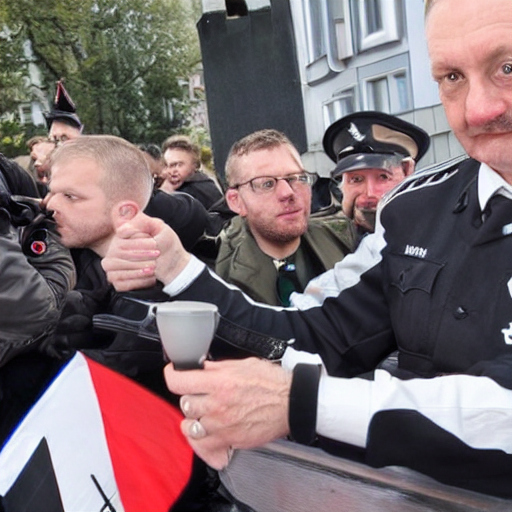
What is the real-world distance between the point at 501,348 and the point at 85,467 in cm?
88

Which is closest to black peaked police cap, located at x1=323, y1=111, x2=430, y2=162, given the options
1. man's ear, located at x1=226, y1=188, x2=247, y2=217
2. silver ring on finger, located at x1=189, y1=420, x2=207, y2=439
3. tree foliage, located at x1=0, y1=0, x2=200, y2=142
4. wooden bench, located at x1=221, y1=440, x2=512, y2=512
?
man's ear, located at x1=226, y1=188, x2=247, y2=217

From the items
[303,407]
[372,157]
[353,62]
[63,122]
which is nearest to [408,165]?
[372,157]

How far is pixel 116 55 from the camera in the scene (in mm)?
5324

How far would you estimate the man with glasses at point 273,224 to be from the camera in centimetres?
254

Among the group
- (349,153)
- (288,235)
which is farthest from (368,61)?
(288,235)

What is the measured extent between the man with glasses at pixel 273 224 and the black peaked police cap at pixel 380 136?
238mm

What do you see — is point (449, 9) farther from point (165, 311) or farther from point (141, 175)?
point (141, 175)

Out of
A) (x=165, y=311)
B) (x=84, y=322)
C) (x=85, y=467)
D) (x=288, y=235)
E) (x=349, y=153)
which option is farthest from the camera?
(x=349, y=153)

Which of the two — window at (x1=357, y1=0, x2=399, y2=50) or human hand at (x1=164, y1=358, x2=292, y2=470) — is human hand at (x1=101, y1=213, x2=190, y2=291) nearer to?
human hand at (x1=164, y1=358, x2=292, y2=470)

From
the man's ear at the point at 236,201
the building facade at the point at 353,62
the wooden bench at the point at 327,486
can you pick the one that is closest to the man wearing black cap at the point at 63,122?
the building facade at the point at 353,62

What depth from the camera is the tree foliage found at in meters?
4.46

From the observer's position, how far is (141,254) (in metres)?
1.50

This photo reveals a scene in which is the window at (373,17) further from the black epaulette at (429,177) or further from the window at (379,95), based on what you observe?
the black epaulette at (429,177)

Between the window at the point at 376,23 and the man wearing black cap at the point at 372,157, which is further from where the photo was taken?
the man wearing black cap at the point at 372,157
